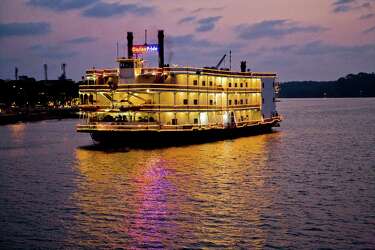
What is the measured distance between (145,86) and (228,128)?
1706 cm

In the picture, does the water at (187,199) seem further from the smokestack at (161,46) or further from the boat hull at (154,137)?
the smokestack at (161,46)

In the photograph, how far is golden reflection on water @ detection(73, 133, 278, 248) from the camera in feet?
87.5

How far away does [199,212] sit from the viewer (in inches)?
1224

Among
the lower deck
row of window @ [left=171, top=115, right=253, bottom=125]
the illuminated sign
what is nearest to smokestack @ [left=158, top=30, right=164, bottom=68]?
the illuminated sign

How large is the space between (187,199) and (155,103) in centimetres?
3016

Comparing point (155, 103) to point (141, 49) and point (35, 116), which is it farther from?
point (35, 116)

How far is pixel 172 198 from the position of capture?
3503cm

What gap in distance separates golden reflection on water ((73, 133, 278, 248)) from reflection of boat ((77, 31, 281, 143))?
462cm

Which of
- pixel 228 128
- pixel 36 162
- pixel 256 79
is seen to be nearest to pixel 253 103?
pixel 256 79

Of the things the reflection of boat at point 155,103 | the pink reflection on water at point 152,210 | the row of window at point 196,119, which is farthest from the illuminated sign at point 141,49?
the pink reflection on water at point 152,210

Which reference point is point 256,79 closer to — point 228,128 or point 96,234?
point 228,128

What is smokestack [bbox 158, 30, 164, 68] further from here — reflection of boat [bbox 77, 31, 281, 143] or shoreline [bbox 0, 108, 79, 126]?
shoreline [bbox 0, 108, 79, 126]

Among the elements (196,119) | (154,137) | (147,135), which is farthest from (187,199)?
(196,119)

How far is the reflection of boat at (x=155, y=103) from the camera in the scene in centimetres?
6197
